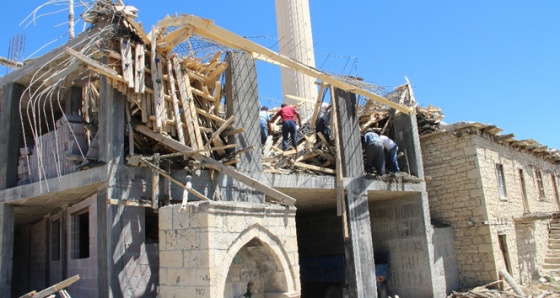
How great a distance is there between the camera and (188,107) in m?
10.7

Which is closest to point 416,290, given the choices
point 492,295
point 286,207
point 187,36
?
point 492,295

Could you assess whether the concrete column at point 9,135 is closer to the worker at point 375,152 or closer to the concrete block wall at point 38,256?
the concrete block wall at point 38,256

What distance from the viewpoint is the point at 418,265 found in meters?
15.7

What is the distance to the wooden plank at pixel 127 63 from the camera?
9781 mm

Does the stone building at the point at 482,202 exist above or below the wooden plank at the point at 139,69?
below

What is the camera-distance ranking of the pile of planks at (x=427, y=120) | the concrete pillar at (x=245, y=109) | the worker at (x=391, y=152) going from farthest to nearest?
the pile of planks at (x=427, y=120), the worker at (x=391, y=152), the concrete pillar at (x=245, y=109)

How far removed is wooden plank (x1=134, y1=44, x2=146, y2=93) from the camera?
9953 mm

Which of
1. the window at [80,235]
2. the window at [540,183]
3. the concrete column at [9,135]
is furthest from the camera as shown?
the window at [540,183]

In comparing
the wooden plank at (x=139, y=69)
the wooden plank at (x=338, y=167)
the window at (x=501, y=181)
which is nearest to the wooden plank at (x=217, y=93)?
the wooden plank at (x=139, y=69)

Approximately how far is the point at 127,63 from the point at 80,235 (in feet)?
17.0

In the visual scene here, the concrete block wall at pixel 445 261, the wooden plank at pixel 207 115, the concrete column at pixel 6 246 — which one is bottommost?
the concrete block wall at pixel 445 261

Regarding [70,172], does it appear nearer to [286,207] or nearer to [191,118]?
[191,118]

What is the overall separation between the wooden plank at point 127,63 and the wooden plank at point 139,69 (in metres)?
0.11

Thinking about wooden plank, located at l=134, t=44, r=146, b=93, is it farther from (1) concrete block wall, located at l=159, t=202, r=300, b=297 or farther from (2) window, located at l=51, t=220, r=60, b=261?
(2) window, located at l=51, t=220, r=60, b=261
